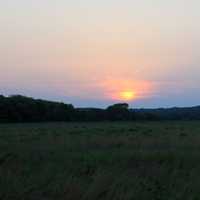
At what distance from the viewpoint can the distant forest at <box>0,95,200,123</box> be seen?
75.1 meters

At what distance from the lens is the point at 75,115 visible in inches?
3191

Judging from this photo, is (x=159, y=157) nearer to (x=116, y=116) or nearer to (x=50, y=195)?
(x=50, y=195)

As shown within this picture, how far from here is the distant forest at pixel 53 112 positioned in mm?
75062

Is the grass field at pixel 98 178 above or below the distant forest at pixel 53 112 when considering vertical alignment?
below

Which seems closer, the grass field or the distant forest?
the grass field

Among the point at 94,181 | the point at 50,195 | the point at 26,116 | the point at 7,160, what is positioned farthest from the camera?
the point at 26,116

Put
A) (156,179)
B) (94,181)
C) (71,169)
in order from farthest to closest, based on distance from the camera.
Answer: (71,169) → (156,179) → (94,181)

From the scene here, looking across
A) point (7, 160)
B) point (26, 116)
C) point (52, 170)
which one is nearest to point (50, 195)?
point (52, 170)

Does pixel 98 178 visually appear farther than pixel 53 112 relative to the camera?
No

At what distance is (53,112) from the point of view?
265 ft

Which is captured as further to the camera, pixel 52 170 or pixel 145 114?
pixel 145 114

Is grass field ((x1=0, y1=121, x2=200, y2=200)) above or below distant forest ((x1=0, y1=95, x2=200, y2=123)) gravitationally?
below

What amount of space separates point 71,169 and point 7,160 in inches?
84.4

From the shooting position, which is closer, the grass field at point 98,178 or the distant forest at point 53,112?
the grass field at point 98,178
